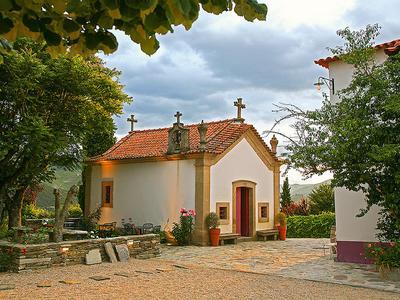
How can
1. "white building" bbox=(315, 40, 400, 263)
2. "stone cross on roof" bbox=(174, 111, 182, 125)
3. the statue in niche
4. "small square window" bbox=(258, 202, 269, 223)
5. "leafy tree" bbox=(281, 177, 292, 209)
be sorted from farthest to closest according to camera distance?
"leafy tree" bbox=(281, 177, 292, 209) < "small square window" bbox=(258, 202, 269, 223) < "stone cross on roof" bbox=(174, 111, 182, 125) < the statue in niche < "white building" bbox=(315, 40, 400, 263)

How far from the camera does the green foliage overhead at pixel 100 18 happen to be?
7.34 ft

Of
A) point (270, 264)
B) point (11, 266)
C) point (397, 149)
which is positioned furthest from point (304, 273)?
point (11, 266)

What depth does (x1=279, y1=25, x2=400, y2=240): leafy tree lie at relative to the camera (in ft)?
30.5

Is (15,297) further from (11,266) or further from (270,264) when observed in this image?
(270,264)

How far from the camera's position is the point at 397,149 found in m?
8.77

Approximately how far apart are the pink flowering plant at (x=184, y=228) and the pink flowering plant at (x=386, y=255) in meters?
7.74

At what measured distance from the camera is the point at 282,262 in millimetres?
12289

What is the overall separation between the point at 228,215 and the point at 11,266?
924cm

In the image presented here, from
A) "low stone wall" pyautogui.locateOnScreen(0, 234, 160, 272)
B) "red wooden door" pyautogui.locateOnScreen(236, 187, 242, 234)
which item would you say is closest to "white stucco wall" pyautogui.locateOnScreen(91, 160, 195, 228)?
"red wooden door" pyautogui.locateOnScreen(236, 187, 242, 234)

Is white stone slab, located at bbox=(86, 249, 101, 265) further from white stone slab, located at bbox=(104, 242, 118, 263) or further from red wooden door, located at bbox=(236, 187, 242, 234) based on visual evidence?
red wooden door, located at bbox=(236, 187, 242, 234)

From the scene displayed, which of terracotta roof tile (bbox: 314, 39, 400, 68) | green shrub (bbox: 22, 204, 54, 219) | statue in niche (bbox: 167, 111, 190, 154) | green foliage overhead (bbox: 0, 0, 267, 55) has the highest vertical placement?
terracotta roof tile (bbox: 314, 39, 400, 68)

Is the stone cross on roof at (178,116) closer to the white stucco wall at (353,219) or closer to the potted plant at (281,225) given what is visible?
the potted plant at (281,225)

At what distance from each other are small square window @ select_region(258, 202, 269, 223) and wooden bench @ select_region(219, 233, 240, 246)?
2.06m

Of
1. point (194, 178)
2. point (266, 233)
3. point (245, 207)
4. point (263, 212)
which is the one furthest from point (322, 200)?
point (194, 178)
